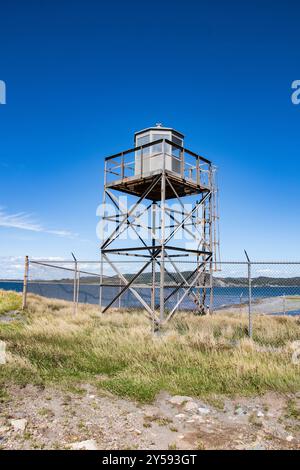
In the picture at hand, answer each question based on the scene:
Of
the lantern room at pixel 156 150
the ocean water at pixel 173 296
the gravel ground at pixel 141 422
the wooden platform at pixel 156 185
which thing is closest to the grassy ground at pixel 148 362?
the gravel ground at pixel 141 422

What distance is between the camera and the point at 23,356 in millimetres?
7859

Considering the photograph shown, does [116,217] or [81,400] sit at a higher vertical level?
[116,217]

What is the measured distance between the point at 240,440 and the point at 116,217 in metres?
12.3

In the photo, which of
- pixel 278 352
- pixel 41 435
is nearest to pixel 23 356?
pixel 41 435

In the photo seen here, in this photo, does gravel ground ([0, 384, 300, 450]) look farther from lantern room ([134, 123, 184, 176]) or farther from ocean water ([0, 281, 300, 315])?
lantern room ([134, 123, 184, 176])

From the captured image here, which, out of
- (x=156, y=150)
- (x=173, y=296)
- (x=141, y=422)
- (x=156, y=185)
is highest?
(x=156, y=150)

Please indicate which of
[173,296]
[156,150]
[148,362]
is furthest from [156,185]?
[148,362]

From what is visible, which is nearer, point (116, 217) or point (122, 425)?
point (122, 425)

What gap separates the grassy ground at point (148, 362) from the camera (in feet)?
20.9

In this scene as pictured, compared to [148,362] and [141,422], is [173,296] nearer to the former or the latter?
[148,362]

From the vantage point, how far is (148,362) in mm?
7672

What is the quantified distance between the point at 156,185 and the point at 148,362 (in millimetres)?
9689
